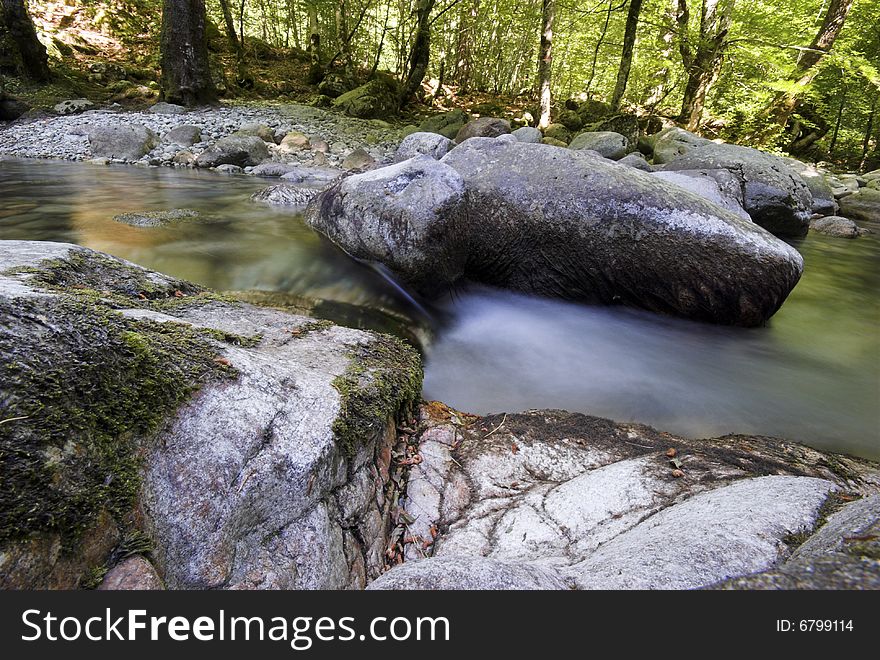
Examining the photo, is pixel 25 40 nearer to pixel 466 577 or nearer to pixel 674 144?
pixel 674 144

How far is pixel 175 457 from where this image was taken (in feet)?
4.61

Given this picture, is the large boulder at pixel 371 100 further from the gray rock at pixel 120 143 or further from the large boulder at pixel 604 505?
the large boulder at pixel 604 505

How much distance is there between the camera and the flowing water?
11.4 ft

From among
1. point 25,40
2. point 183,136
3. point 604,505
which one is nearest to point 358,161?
point 183,136

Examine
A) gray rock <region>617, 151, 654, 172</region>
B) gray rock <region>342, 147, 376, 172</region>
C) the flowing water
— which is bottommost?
the flowing water

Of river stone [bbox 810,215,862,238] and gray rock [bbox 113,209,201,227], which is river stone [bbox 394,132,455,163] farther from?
river stone [bbox 810,215,862,238]

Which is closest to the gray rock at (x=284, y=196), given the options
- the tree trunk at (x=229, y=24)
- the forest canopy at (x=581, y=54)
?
the forest canopy at (x=581, y=54)

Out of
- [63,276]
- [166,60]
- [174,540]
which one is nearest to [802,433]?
[174,540]

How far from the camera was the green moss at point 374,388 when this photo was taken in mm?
1895

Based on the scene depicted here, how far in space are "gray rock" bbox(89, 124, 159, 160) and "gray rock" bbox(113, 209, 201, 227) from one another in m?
6.94

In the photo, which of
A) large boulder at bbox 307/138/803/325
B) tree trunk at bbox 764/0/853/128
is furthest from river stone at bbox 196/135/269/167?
tree trunk at bbox 764/0/853/128

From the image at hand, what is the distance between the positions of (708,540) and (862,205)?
16.0 meters

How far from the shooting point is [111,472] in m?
1.25
